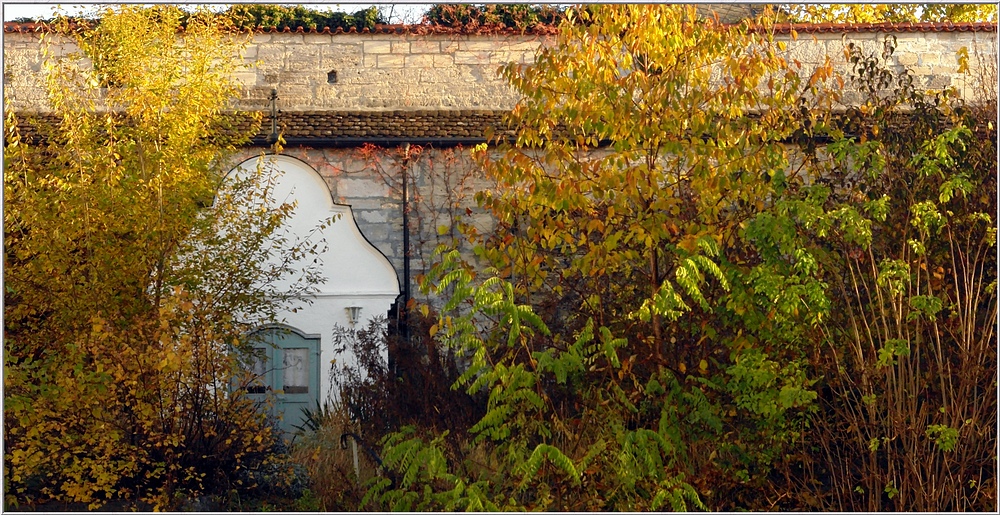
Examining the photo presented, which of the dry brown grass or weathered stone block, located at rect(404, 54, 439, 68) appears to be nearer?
the dry brown grass

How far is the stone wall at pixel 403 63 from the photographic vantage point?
13.2 meters

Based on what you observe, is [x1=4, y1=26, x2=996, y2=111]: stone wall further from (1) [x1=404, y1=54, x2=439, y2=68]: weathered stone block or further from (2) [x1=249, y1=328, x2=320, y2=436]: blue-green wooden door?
(2) [x1=249, y1=328, x2=320, y2=436]: blue-green wooden door

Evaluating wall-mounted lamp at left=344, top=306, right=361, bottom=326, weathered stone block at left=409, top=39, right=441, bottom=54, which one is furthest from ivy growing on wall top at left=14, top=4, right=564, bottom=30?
wall-mounted lamp at left=344, top=306, right=361, bottom=326

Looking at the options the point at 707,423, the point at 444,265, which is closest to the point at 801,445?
the point at 707,423

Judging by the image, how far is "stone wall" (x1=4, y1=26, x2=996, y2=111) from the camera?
13227 millimetres

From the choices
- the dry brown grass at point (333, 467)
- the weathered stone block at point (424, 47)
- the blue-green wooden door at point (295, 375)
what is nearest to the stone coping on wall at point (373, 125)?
the weathered stone block at point (424, 47)

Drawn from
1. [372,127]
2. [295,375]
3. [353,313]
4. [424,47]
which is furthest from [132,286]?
[424,47]

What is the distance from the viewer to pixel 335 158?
39.4ft

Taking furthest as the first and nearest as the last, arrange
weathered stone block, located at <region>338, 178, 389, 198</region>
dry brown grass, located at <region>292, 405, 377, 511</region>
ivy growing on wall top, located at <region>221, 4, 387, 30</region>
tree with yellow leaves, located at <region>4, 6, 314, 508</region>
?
ivy growing on wall top, located at <region>221, 4, 387, 30</region> < weathered stone block, located at <region>338, 178, 389, 198</region> < dry brown grass, located at <region>292, 405, 377, 511</region> < tree with yellow leaves, located at <region>4, 6, 314, 508</region>

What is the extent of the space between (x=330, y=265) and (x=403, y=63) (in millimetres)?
3261

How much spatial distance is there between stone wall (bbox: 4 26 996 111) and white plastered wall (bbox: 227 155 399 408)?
204cm

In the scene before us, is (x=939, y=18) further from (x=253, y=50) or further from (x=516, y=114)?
(x=516, y=114)

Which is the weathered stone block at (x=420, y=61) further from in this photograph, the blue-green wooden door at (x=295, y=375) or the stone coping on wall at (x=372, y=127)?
the blue-green wooden door at (x=295, y=375)

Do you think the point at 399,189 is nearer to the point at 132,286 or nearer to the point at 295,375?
the point at 295,375
